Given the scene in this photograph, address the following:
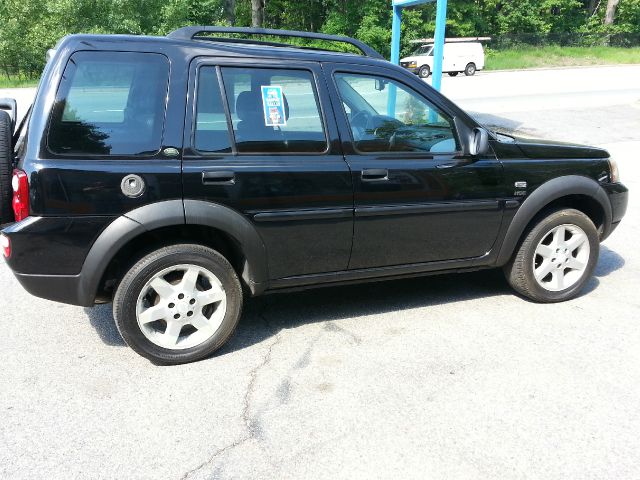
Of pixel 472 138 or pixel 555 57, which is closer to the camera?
pixel 472 138

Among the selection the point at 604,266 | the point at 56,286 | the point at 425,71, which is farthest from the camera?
the point at 425,71

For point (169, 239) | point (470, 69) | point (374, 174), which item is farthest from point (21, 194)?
point (470, 69)

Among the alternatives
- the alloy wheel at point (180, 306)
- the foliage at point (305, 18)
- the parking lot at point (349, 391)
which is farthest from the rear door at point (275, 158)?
the foliage at point (305, 18)

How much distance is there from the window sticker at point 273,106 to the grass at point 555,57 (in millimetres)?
39455

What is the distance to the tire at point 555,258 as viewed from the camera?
4250 millimetres

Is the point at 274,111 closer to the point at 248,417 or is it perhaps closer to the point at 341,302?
the point at 341,302

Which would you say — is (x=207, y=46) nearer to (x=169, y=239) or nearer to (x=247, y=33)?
(x=247, y=33)

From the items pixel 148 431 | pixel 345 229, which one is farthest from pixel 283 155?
pixel 148 431

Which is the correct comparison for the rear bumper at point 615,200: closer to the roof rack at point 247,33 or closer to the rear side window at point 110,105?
the roof rack at point 247,33

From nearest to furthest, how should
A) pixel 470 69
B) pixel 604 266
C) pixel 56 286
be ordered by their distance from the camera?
pixel 56 286 → pixel 604 266 → pixel 470 69

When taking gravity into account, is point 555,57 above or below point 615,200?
above

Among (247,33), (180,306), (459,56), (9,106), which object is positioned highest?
(247,33)

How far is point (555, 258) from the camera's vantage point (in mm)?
4348

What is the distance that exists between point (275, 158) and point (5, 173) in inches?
63.6
